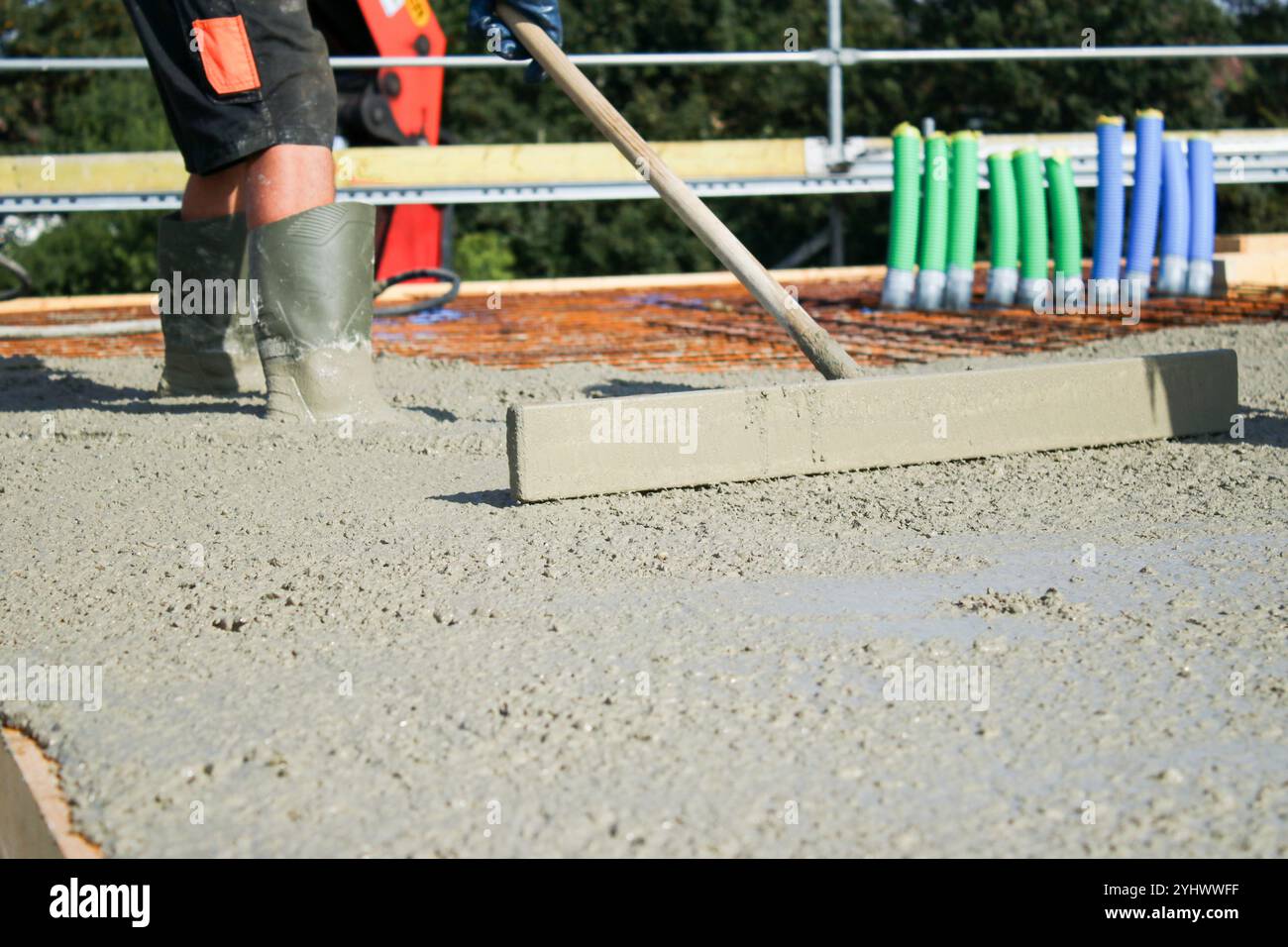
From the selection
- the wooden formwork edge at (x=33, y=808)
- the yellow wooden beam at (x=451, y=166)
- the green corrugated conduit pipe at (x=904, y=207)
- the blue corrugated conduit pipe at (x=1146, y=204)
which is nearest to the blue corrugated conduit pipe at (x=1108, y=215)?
the blue corrugated conduit pipe at (x=1146, y=204)

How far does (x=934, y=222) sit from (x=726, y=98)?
43.7ft

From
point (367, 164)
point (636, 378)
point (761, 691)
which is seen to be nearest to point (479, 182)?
point (367, 164)

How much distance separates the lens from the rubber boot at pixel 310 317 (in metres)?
3.50

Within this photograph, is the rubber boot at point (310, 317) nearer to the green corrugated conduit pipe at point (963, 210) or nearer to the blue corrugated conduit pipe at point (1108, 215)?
the green corrugated conduit pipe at point (963, 210)

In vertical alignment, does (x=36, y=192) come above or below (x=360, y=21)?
below

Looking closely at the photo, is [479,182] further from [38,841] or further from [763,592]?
[38,841]

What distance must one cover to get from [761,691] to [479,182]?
5988 mm

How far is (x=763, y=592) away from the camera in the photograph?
7.28 ft

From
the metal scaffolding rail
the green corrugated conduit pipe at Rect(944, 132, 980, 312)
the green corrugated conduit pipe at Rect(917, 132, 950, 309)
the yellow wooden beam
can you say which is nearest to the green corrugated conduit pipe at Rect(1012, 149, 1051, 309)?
the green corrugated conduit pipe at Rect(944, 132, 980, 312)

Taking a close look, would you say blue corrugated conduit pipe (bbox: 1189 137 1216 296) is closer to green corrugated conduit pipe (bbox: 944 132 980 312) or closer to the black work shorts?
green corrugated conduit pipe (bbox: 944 132 980 312)

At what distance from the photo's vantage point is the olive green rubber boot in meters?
3.99

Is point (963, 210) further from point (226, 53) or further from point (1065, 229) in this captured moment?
point (226, 53)

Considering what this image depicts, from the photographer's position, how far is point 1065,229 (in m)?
6.24

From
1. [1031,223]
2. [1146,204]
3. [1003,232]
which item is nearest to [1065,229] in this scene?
[1031,223]
